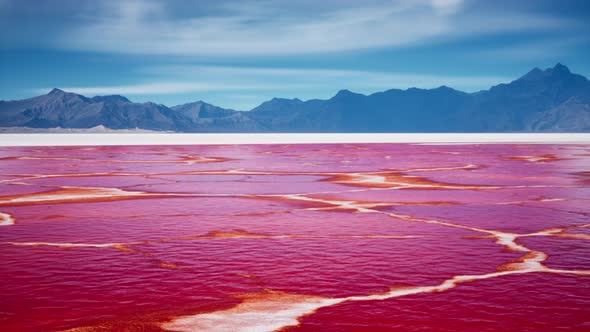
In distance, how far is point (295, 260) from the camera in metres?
7.61

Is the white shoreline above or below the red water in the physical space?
above

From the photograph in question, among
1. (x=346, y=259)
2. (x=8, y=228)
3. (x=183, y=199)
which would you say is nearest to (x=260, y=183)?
(x=183, y=199)

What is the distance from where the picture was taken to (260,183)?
17.5 metres

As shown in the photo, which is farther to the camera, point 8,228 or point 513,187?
point 513,187

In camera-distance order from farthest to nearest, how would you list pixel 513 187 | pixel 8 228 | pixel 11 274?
pixel 513 187 → pixel 8 228 → pixel 11 274

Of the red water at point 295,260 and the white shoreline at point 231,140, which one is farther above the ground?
the white shoreline at point 231,140

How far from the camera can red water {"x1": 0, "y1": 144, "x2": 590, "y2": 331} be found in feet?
18.0

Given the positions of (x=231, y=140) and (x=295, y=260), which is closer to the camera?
(x=295, y=260)

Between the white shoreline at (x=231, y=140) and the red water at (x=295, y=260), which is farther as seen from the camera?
the white shoreline at (x=231, y=140)

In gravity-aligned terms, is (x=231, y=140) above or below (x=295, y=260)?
above

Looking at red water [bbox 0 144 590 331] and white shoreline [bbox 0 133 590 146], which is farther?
white shoreline [bbox 0 133 590 146]

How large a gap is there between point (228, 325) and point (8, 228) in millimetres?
6276

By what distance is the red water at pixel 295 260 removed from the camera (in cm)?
547

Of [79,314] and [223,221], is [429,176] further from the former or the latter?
[79,314]
